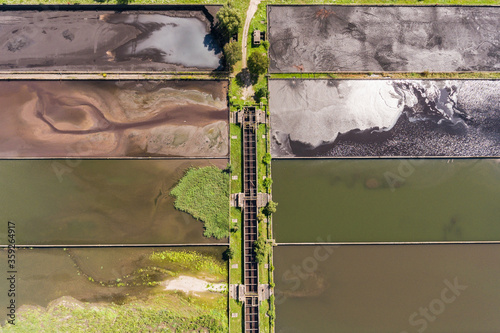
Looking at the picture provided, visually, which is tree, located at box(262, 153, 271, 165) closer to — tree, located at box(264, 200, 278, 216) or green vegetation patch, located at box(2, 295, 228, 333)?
tree, located at box(264, 200, 278, 216)

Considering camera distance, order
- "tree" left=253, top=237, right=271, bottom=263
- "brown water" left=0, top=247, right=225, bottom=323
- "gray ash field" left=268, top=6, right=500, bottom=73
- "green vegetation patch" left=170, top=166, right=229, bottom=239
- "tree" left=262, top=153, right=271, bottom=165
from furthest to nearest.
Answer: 1. "gray ash field" left=268, top=6, right=500, bottom=73
2. "tree" left=262, top=153, right=271, bottom=165
3. "green vegetation patch" left=170, top=166, right=229, bottom=239
4. "brown water" left=0, top=247, right=225, bottom=323
5. "tree" left=253, top=237, right=271, bottom=263

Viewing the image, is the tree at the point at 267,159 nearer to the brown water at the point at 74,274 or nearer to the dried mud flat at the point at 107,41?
the dried mud flat at the point at 107,41

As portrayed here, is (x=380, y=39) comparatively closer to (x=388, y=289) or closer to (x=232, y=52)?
(x=232, y=52)

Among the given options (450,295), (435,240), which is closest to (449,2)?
(435,240)

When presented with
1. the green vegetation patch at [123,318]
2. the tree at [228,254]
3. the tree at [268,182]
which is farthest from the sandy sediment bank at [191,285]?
the tree at [268,182]

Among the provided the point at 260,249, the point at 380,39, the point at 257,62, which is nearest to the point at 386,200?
the point at 260,249

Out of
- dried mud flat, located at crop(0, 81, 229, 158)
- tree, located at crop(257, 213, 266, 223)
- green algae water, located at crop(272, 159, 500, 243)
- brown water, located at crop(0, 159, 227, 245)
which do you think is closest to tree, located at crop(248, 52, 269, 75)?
dried mud flat, located at crop(0, 81, 229, 158)

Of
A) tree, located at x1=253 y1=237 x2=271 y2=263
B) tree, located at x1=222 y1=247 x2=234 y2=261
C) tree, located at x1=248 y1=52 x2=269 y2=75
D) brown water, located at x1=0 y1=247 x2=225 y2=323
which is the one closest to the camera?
tree, located at x1=253 y1=237 x2=271 y2=263
